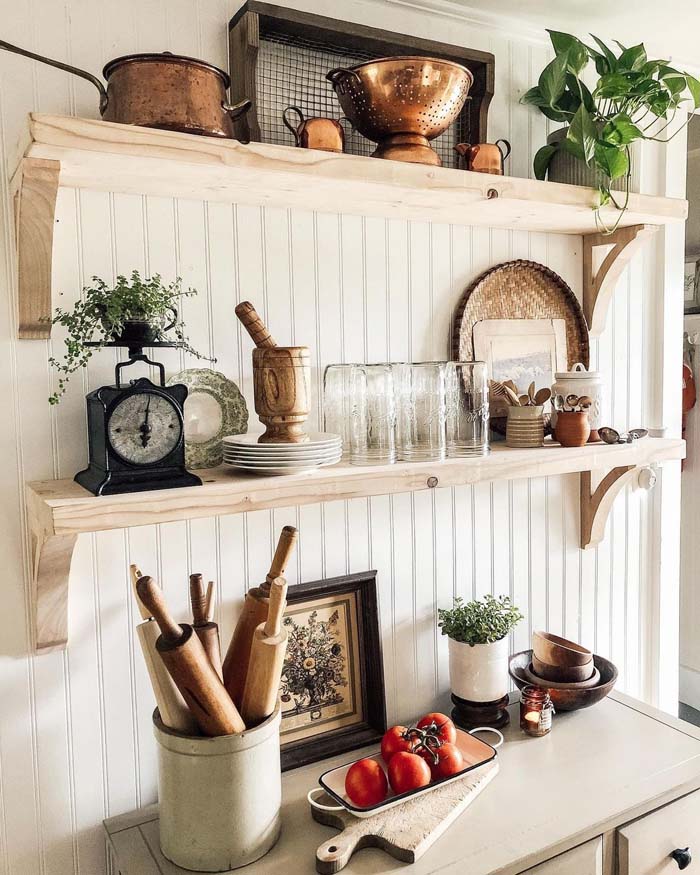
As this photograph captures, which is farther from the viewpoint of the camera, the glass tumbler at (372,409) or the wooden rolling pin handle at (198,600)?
the glass tumbler at (372,409)

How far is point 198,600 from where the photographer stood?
1.33m

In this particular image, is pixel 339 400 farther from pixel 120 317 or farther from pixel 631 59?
pixel 631 59

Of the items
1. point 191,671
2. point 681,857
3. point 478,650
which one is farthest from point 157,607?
point 681,857

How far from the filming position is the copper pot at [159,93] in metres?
1.09

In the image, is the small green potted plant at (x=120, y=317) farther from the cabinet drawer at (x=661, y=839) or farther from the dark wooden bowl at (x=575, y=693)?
the cabinet drawer at (x=661, y=839)

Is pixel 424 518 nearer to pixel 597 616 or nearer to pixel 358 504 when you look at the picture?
pixel 358 504

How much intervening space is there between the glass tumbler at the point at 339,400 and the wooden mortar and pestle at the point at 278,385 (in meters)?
0.17

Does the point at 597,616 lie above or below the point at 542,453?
below

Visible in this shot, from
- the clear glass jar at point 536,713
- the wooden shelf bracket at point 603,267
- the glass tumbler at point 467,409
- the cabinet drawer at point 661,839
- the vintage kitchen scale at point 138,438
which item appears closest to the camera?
the vintage kitchen scale at point 138,438

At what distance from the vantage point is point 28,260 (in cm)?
118

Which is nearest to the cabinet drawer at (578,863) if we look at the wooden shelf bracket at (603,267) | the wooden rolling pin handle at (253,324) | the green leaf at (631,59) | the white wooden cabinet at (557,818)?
the white wooden cabinet at (557,818)

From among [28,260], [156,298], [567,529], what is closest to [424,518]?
[567,529]

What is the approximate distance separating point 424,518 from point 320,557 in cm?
26

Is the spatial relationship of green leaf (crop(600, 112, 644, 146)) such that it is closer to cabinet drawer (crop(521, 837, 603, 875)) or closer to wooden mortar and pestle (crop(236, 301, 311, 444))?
wooden mortar and pestle (crop(236, 301, 311, 444))
